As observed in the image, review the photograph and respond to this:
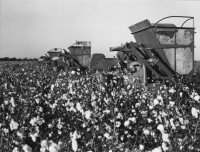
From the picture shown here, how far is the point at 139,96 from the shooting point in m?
6.80

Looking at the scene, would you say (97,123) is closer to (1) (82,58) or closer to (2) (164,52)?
(2) (164,52)

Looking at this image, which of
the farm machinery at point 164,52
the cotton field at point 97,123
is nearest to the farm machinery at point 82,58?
the farm machinery at point 164,52

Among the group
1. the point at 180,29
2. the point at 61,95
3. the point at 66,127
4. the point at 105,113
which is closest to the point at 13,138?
the point at 66,127

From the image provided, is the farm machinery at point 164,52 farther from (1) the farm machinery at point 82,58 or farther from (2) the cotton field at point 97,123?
(1) the farm machinery at point 82,58

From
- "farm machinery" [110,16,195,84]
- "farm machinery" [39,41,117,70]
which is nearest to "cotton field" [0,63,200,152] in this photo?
"farm machinery" [110,16,195,84]

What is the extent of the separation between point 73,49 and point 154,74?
852 cm

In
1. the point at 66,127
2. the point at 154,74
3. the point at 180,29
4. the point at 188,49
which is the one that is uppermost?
the point at 180,29

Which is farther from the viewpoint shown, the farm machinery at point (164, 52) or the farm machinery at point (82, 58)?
the farm machinery at point (82, 58)

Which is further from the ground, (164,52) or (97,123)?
(164,52)

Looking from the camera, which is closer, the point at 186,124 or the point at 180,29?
the point at 186,124

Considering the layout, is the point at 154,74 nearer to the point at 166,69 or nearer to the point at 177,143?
the point at 166,69

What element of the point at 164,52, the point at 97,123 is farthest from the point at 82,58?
the point at 97,123

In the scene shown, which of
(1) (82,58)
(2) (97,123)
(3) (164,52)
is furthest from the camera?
(1) (82,58)

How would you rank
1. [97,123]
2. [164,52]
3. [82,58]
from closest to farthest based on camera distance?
[97,123] → [164,52] → [82,58]
